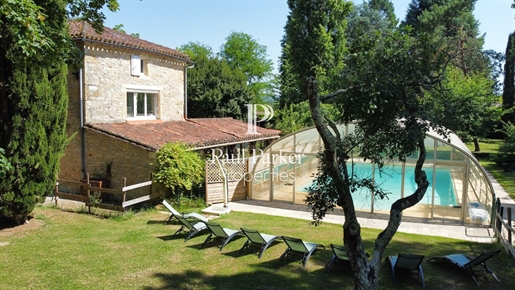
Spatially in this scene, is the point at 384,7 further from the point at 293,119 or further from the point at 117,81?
the point at 117,81

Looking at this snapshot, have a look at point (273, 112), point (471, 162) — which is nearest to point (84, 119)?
point (471, 162)

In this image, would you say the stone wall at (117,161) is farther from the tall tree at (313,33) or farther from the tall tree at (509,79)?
the tall tree at (509,79)

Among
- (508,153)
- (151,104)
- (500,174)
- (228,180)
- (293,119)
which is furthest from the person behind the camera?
(293,119)

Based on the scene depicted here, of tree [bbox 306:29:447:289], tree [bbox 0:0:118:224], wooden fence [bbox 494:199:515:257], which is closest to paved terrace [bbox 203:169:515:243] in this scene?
wooden fence [bbox 494:199:515:257]

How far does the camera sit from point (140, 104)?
1980 cm

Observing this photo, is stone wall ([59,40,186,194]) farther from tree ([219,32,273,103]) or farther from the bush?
tree ([219,32,273,103])

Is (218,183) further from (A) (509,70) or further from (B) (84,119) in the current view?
(A) (509,70)

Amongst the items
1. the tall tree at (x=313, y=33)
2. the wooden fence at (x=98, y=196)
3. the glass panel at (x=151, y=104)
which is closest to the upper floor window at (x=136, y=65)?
the glass panel at (x=151, y=104)

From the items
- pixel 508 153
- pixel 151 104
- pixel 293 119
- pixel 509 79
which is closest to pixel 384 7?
pixel 509 79

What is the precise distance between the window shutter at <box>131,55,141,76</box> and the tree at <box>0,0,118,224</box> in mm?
7000

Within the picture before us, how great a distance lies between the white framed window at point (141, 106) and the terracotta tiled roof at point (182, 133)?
0.78 meters

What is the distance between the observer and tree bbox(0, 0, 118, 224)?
10094 millimetres

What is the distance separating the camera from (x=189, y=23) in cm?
3092

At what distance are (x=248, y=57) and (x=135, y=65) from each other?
→ 119 feet
